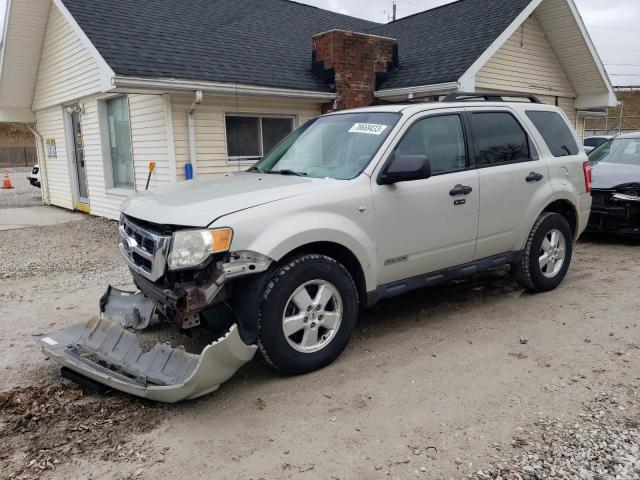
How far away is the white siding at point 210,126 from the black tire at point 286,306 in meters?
6.51

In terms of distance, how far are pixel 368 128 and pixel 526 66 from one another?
9716 millimetres

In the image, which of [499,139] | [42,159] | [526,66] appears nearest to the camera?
[499,139]


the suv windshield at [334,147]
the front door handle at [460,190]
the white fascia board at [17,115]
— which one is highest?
the white fascia board at [17,115]

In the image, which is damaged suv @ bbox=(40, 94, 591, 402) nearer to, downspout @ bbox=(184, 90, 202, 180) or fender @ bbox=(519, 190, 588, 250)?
fender @ bbox=(519, 190, 588, 250)

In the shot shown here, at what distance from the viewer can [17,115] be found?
14.3 meters

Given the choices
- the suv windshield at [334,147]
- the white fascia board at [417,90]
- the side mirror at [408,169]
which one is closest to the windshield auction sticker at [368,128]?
the suv windshield at [334,147]

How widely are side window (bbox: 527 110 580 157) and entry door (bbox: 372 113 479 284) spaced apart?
1.21 metres

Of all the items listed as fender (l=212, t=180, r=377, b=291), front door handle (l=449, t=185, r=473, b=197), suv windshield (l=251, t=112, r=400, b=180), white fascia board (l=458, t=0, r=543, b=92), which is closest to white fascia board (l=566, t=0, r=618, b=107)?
white fascia board (l=458, t=0, r=543, b=92)

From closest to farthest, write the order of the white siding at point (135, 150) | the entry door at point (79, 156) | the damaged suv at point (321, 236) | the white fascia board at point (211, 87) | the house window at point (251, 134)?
1. the damaged suv at point (321, 236)
2. the white fascia board at point (211, 87)
3. the white siding at point (135, 150)
4. the house window at point (251, 134)
5. the entry door at point (79, 156)

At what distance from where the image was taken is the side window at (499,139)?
482cm

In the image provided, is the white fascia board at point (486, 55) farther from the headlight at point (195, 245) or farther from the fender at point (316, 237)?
the headlight at point (195, 245)

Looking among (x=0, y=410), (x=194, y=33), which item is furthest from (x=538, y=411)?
(x=194, y=33)

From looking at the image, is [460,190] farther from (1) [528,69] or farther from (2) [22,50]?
(2) [22,50]

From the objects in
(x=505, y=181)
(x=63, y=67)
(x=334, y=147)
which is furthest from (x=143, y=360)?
(x=63, y=67)
